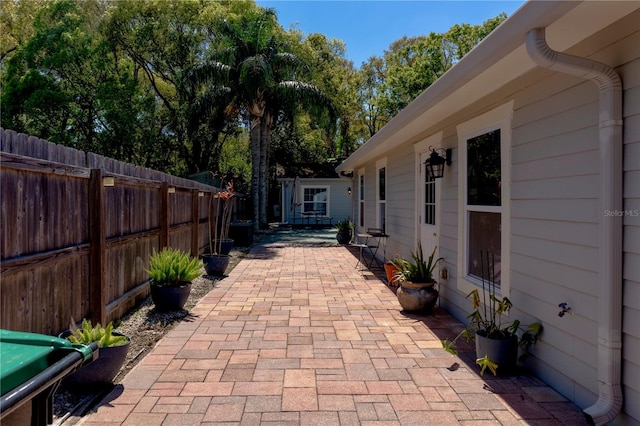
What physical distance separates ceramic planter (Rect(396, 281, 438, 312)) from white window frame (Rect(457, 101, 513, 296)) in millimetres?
345

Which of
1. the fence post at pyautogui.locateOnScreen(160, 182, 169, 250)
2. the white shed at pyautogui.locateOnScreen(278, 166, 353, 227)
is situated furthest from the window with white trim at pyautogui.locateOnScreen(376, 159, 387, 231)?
the white shed at pyautogui.locateOnScreen(278, 166, 353, 227)

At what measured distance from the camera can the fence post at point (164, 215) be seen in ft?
19.7

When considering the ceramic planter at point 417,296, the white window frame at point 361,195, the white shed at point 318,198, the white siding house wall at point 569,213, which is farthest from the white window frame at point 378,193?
the white shed at point 318,198

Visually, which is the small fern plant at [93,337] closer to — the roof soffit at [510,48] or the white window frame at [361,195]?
the roof soffit at [510,48]

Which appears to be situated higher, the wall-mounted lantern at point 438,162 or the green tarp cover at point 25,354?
the wall-mounted lantern at point 438,162

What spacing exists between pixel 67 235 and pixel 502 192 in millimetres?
3686

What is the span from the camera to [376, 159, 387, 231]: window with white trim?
29.0 ft

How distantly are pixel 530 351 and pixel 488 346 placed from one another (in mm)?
368

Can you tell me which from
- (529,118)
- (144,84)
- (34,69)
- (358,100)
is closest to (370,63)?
(358,100)

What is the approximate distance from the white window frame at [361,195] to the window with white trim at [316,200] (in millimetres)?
8422

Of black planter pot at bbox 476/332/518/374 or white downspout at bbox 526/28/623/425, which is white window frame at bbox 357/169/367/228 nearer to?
black planter pot at bbox 476/332/518/374

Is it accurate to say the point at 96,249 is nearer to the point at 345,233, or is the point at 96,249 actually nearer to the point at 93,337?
the point at 93,337

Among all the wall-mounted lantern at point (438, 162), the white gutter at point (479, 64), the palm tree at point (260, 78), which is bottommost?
the wall-mounted lantern at point (438, 162)

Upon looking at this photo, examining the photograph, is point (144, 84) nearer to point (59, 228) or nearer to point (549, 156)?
point (59, 228)
